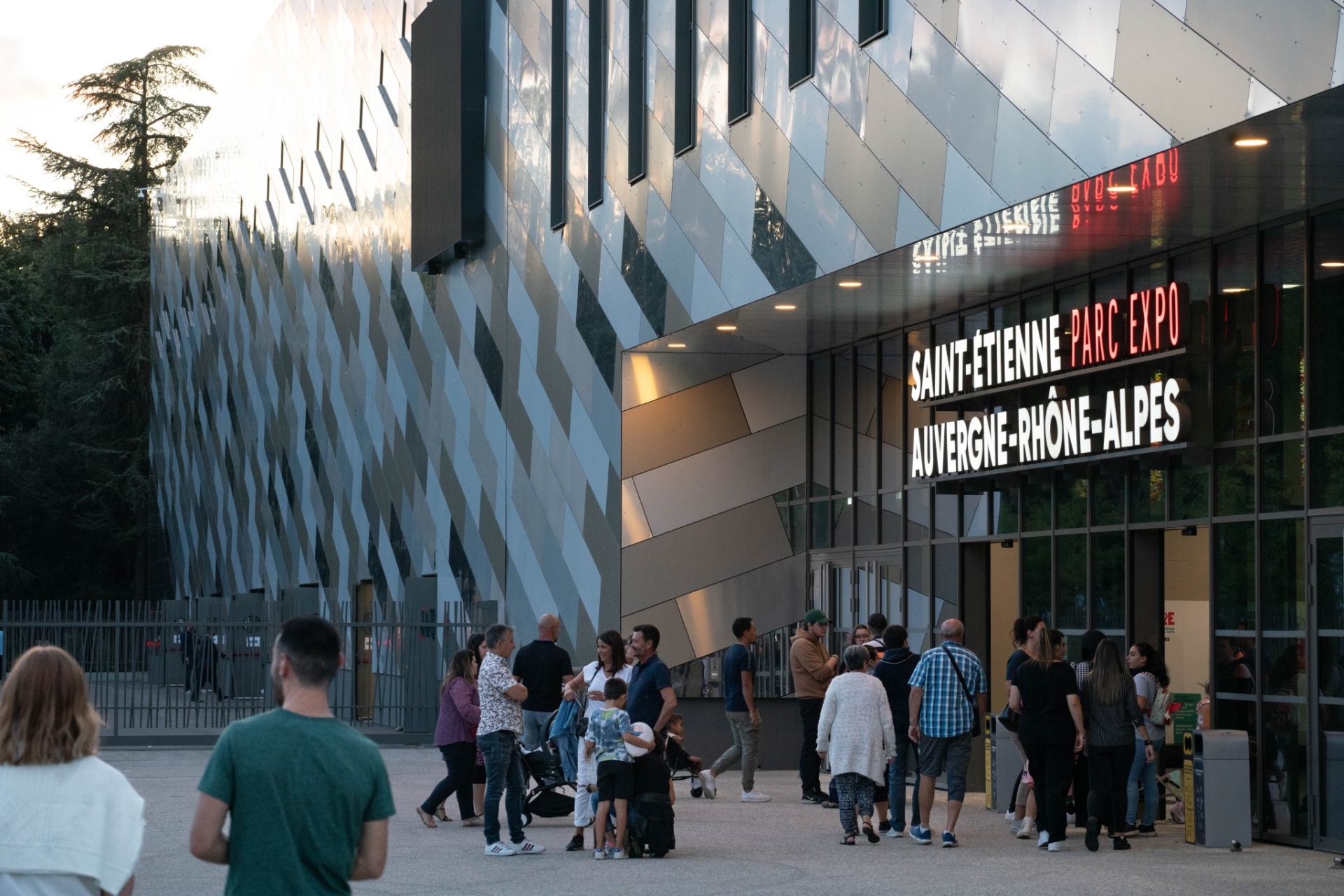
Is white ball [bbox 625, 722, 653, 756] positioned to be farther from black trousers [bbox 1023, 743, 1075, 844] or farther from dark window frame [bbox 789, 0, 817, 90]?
dark window frame [bbox 789, 0, 817, 90]

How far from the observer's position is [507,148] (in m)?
24.4

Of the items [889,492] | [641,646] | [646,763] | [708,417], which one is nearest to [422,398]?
[708,417]

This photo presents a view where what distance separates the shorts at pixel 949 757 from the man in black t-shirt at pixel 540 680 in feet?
12.7

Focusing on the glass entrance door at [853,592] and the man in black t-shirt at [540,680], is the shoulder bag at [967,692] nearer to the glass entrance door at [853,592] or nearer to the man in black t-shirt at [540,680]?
the man in black t-shirt at [540,680]

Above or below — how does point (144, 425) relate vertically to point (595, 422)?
above

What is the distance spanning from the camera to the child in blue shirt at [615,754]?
12180mm

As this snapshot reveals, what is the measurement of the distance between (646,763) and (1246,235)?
6652 mm

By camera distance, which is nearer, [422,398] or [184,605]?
[422,398]

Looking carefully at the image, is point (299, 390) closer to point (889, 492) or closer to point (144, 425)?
point (889, 492)

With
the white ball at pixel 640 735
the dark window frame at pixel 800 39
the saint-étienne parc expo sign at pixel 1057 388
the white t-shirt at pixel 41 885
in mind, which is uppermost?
the dark window frame at pixel 800 39

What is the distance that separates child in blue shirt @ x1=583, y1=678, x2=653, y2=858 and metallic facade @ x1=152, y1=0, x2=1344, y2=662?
491 cm

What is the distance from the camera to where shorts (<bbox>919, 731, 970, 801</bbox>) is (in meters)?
13.2

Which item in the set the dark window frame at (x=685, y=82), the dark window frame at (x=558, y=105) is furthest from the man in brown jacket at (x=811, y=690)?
the dark window frame at (x=558, y=105)

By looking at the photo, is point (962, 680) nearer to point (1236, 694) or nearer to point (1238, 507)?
point (1236, 694)
